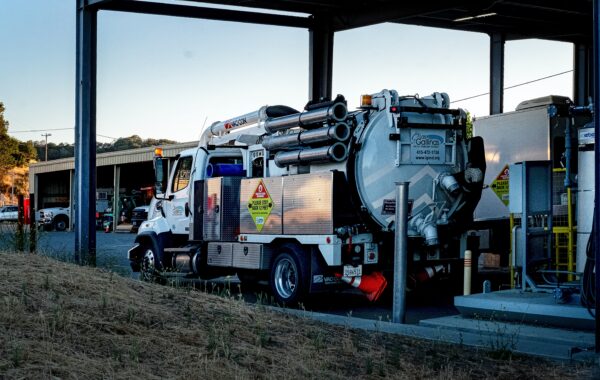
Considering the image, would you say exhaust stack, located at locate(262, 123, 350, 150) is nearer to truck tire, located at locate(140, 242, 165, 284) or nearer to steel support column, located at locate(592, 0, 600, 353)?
truck tire, located at locate(140, 242, 165, 284)

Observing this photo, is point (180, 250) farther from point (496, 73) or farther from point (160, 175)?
point (496, 73)

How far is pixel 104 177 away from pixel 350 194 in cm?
6224

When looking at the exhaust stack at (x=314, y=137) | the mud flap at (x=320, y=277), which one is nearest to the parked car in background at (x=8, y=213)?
the exhaust stack at (x=314, y=137)

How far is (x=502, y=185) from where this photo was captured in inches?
711

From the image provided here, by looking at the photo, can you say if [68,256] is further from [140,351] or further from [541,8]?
[541,8]

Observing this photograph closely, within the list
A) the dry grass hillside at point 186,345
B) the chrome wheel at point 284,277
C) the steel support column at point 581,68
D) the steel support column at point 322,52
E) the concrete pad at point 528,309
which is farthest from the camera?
the steel support column at point 581,68

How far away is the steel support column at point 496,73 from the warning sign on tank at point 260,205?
47.7 ft

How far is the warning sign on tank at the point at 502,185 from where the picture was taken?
17.9m

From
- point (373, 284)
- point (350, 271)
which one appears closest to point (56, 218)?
point (373, 284)

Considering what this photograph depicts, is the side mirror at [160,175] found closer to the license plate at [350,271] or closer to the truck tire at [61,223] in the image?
the license plate at [350,271]

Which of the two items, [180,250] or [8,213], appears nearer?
[180,250]

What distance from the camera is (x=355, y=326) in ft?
36.0

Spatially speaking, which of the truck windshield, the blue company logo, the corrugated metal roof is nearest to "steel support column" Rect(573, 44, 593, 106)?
the truck windshield

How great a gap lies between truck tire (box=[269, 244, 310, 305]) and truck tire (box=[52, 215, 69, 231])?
43.7 meters
